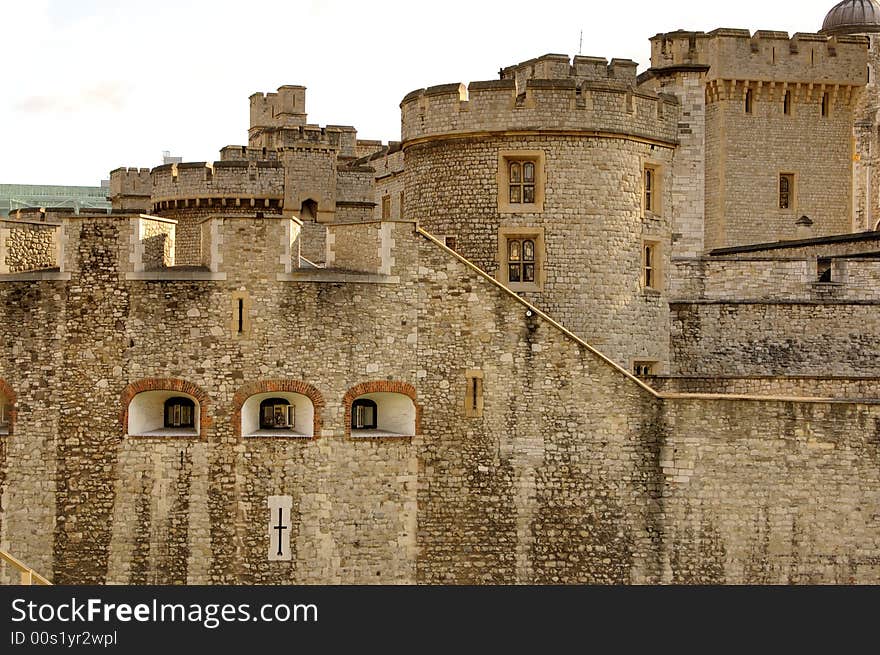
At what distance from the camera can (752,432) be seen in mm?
25844

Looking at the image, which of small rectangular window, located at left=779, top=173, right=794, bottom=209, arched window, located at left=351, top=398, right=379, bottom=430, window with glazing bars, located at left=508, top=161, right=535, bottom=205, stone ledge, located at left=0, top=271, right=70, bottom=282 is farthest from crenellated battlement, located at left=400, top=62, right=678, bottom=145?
small rectangular window, located at left=779, top=173, right=794, bottom=209

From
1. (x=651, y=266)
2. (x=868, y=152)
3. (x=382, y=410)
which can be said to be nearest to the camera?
(x=382, y=410)

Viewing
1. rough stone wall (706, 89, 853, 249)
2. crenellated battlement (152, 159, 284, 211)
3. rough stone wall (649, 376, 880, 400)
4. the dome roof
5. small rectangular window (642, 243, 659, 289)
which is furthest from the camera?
the dome roof

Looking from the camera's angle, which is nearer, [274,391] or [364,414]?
A: [274,391]

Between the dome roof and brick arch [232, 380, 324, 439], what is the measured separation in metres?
30.6

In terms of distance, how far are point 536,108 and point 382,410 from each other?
685 centimetres

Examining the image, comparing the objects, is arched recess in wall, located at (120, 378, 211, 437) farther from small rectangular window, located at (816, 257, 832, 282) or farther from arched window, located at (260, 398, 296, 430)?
small rectangular window, located at (816, 257, 832, 282)

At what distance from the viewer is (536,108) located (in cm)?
2858

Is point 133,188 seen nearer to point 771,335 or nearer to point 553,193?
point 553,193

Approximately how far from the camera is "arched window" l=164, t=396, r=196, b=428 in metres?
26.4

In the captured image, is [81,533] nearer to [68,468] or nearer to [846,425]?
[68,468]

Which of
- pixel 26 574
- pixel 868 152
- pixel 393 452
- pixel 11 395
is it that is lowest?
pixel 26 574

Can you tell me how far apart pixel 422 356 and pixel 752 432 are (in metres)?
6.02

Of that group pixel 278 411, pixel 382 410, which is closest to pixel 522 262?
pixel 382 410
